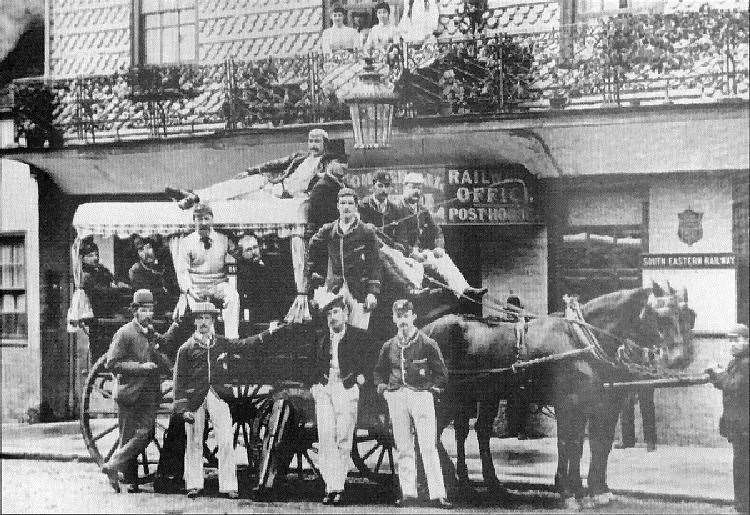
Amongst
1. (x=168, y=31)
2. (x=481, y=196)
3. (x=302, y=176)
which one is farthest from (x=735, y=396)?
(x=168, y=31)

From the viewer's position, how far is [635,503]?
9094 mm

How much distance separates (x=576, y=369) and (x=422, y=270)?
1677 mm

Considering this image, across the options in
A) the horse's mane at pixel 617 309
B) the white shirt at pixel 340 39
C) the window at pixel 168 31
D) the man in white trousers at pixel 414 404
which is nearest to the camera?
the horse's mane at pixel 617 309

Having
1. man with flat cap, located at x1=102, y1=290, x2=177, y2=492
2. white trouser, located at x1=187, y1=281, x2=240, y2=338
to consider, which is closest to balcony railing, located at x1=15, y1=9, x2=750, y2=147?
white trouser, located at x1=187, y1=281, x2=240, y2=338

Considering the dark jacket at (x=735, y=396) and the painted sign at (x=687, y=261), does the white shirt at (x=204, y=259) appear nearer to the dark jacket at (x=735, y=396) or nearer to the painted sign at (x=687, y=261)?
the painted sign at (x=687, y=261)

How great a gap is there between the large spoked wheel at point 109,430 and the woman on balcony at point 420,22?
4.05 metres

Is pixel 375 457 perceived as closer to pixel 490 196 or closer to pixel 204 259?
pixel 204 259

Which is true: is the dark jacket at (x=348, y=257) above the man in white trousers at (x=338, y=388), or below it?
above

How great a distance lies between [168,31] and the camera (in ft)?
37.1

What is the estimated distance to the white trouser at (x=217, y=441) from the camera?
1001cm

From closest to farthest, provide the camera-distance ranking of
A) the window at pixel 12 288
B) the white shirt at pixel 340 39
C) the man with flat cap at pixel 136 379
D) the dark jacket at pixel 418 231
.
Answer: the dark jacket at pixel 418 231
the man with flat cap at pixel 136 379
the white shirt at pixel 340 39
the window at pixel 12 288

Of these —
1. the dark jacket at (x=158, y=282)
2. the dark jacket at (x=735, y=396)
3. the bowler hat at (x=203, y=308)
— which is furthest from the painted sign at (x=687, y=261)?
the dark jacket at (x=158, y=282)

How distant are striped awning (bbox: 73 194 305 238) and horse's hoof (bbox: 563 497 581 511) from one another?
3.40 m

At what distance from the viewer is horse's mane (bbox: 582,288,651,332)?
30.6 ft
